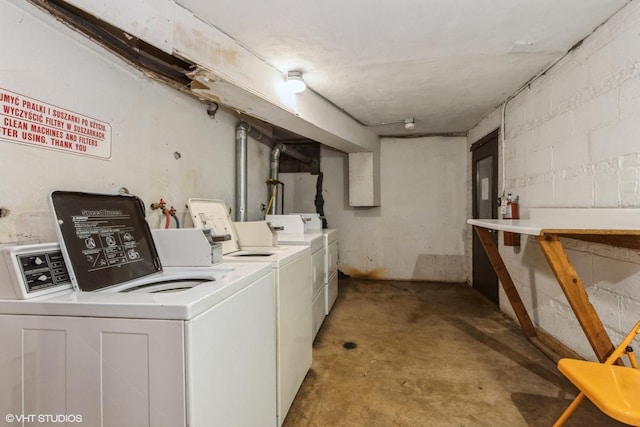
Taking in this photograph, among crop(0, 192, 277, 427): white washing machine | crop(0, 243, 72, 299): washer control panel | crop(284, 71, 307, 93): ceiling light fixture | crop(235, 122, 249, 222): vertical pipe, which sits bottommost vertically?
crop(0, 192, 277, 427): white washing machine

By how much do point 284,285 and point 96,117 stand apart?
4.13ft

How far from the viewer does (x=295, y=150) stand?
4.26 m

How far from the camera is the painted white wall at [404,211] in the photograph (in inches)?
169

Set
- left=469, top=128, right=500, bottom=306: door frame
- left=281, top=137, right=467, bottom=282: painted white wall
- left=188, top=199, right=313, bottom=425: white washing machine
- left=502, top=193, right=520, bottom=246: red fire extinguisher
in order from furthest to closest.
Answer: left=281, top=137, right=467, bottom=282: painted white wall
left=469, top=128, right=500, bottom=306: door frame
left=502, top=193, right=520, bottom=246: red fire extinguisher
left=188, top=199, right=313, bottom=425: white washing machine

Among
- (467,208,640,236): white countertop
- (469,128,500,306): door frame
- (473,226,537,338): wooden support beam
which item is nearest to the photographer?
(467,208,640,236): white countertop

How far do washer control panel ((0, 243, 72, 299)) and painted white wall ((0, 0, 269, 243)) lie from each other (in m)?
0.33

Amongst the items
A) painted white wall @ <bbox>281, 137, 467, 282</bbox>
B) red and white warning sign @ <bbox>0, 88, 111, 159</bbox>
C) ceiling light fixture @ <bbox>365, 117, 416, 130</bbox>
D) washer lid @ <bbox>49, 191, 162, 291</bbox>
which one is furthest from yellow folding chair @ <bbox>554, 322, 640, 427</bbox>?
painted white wall @ <bbox>281, 137, 467, 282</bbox>

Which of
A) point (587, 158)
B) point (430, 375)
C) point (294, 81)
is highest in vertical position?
point (294, 81)

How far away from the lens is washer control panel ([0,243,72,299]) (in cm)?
90

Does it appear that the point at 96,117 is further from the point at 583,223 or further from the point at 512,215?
the point at 512,215

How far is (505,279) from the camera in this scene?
2.37m

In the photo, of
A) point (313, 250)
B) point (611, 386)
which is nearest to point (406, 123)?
point (313, 250)

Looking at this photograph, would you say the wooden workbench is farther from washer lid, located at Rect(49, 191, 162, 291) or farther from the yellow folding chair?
washer lid, located at Rect(49, 191, 162, 291)

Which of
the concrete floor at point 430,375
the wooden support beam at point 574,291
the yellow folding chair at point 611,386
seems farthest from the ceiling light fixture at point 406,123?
the yellow folding chair at point 611,386
